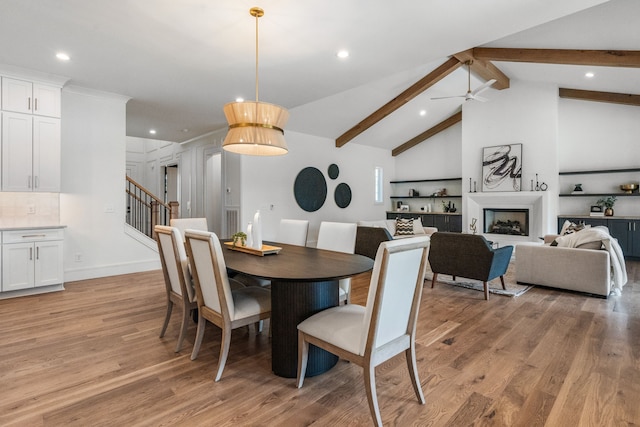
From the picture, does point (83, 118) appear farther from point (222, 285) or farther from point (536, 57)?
point (536, 57)

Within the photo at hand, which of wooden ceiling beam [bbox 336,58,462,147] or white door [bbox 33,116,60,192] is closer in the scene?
white door [bbox 33,116,60,192]

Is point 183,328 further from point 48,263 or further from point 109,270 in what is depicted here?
point 109,270

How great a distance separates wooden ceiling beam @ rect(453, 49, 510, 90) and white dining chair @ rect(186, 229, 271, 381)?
490 centimetres

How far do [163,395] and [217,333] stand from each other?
0.91m

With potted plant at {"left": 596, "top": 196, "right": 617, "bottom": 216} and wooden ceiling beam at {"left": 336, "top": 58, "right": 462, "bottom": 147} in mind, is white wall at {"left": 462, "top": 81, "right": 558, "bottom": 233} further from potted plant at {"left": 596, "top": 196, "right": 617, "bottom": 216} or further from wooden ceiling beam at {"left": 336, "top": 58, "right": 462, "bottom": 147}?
wooden ceiling beam at {"left": 336, "top": 58, "right": 462, "bottom": 147}

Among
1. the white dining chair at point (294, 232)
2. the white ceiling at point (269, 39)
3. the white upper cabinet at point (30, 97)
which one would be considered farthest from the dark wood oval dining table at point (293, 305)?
the white upper cabinet at point (30, 97)

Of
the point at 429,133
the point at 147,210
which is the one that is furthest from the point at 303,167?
the point at 429,133

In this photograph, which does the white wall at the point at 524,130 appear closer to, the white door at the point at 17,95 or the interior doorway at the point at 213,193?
the interior doorway at the point at 213,193

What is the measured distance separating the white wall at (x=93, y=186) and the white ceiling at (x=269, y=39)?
0.45 metres

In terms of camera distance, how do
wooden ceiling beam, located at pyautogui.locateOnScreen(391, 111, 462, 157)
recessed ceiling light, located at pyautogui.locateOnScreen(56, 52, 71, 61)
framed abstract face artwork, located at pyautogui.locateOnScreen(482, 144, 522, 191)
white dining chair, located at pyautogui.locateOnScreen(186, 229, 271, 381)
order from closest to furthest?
1. white dining chair, located at pyautogui.locateOnScreen(186, 229, 271, 381)
2. recessed ceiling light, located at pyautogui.locateOnScreen(56, 52, 71, 61)
3. framed abstract face artwork, located at pyautogui.locateOnScreen(482, 144, 522, 191)
4. wooden ceiling beam, located at pyautogui.locateOnScreen(391, 111, 462, 157)

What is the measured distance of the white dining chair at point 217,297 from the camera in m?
1.98

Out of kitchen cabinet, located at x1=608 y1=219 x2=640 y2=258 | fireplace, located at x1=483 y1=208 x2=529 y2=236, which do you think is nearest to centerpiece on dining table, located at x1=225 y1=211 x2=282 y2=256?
fireplace, located at x1=483 y1=208 x2=529 y2=236

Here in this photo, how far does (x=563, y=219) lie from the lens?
257 inches

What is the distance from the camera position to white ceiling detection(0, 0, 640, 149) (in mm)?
2631
